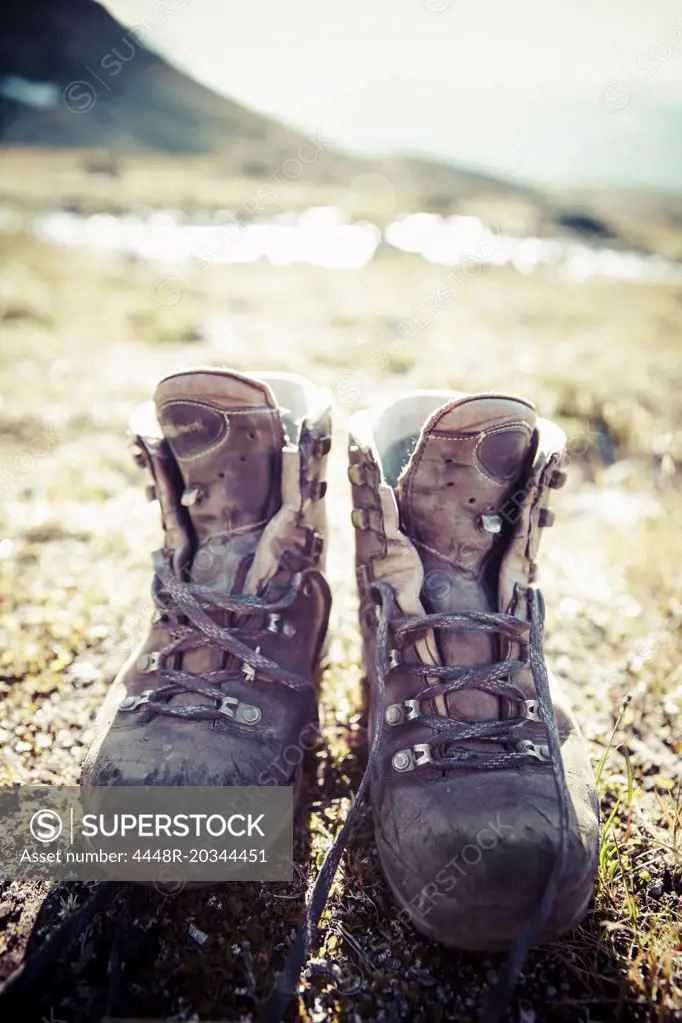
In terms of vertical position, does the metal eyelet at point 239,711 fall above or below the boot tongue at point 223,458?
below

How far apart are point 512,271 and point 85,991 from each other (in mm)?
20476

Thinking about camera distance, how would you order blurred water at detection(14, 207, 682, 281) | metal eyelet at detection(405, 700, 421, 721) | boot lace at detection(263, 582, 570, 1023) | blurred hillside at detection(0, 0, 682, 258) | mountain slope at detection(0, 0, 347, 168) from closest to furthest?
boot lace at detection(263, 582, 570, 1023)
metal eyelet at detection(405, 700, 421, 721)
blurred water at detection(14, 207, 682, 281)
blurred hillside at detection(0, 0, 682, 258)
mountain slope at detection(0, 0, 347, 168)

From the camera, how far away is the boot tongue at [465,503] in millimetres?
2373

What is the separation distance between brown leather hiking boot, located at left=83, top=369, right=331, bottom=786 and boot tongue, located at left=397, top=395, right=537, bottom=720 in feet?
1.42

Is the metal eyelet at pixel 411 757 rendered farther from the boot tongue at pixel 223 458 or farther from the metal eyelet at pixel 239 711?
the boot tongue at pixel 223 458

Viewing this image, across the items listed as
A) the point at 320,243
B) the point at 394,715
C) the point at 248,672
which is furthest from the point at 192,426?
the point at 320,243

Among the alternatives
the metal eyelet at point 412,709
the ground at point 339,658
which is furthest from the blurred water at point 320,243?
the metal eyelet at point 412,709

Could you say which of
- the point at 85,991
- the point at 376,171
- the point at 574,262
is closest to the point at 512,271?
the point at 574,262

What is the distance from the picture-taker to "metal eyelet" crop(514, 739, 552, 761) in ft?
7.16

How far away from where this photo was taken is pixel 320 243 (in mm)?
28422

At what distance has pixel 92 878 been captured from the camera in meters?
2.26

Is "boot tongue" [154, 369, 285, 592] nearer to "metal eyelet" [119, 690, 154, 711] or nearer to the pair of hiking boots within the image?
the pair of hiking boots

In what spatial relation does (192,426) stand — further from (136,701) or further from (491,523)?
(491,523)

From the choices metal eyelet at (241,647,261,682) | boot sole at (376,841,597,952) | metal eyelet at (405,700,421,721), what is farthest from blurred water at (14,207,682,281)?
boot sole at (376,841,597,952)
